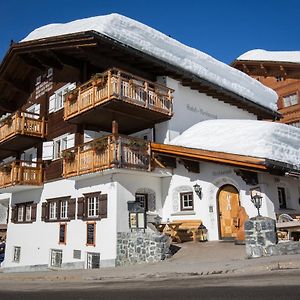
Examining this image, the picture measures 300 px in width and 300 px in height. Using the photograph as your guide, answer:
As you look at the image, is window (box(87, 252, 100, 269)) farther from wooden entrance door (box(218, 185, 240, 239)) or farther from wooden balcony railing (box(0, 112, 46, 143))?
wooden balcony railing (box(0, 112, 46, 143))

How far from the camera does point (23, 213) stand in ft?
71.9

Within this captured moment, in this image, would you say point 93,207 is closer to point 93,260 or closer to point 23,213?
point 93,260

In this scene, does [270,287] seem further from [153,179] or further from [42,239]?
[42,239]

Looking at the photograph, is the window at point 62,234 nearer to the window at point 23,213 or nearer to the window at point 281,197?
the window at point 23,213

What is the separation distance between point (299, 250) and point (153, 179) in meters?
7.71

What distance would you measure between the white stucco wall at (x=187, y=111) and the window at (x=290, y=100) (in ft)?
38.5

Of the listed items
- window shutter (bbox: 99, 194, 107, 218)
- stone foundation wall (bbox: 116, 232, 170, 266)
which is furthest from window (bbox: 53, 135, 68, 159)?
stone foundation wall (bbox: 116, 232, 170, 266)

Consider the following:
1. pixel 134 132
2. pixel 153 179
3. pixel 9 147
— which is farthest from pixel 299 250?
pixel 9 147

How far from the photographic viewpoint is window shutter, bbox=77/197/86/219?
16.9 m

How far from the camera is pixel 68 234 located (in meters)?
17.7

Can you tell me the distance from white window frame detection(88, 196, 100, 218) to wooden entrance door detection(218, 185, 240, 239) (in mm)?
5358

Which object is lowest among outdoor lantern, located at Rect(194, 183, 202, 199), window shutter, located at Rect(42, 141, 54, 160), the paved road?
the paved road

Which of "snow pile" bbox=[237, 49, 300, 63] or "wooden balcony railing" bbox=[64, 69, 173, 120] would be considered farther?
"snow pile" bbox=[237, 49, 300, 63]

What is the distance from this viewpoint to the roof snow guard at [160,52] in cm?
1748
